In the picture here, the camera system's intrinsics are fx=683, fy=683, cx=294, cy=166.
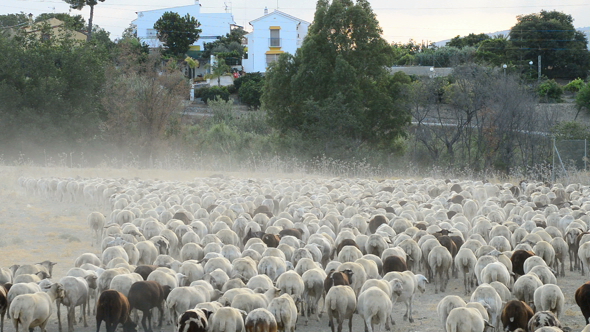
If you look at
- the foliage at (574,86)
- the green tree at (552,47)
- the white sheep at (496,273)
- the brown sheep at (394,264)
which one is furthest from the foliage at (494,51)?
the white sheep at (496,273)

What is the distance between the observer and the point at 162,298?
977 centimetres

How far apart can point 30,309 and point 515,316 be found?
6231mm

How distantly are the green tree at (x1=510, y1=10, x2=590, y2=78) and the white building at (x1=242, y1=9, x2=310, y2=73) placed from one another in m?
29.1

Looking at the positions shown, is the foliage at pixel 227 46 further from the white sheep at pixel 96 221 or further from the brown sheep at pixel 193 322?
the brown sheep at pixel 193 322

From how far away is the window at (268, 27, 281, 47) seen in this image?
81.5 meters

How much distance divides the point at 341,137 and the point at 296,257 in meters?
23.6

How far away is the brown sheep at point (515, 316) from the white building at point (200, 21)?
290 ft

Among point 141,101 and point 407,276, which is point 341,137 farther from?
point 407,276

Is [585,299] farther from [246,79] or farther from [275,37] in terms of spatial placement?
[275,37]

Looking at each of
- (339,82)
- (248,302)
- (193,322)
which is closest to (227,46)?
(339,82)

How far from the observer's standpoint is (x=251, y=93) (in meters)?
59.2

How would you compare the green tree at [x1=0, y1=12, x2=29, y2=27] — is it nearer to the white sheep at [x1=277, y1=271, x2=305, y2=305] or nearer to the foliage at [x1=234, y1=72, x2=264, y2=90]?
the foliage at [x1=234, y1=72, x2=264, y2=90]

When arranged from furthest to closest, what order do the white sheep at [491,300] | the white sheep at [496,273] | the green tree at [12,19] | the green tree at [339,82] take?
the green tree at [12,19]
the green tree at [339,82]
the white sheep at [496,273]
the white sheep at [491,300]

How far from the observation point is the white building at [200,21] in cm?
9750
